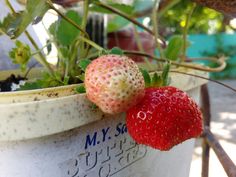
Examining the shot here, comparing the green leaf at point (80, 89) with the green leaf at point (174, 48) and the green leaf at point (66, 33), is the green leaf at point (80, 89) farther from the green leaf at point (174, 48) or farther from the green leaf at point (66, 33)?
the green leaf at point (174, 48)

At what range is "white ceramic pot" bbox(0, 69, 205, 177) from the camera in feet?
0.91

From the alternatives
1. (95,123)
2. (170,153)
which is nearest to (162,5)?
(170,153)

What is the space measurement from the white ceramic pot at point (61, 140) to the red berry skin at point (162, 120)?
0.04 metres

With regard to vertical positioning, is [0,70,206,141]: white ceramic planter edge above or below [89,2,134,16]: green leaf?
below

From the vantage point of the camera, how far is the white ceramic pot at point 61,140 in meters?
0.28

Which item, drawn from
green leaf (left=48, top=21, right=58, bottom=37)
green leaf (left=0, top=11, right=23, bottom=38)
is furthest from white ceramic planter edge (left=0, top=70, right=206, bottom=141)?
green leaf (left=48, top=21, right=58, bottom=37)

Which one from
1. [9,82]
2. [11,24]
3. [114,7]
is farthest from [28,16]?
[114,7]

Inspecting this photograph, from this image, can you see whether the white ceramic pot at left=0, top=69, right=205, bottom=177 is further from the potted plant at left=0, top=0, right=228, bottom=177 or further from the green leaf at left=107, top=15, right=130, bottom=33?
the green leaf at left=107, top=15, right=130, bottom=33

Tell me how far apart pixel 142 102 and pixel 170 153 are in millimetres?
192

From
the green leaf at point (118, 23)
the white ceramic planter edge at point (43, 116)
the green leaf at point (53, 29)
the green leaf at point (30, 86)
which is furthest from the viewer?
the green leaf at point (118, 23)

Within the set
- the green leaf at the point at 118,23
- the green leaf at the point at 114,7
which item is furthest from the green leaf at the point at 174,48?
the green leaf at the point at 118,23

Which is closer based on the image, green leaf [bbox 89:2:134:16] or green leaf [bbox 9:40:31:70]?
green leaf [bbox 9:40:31:70]

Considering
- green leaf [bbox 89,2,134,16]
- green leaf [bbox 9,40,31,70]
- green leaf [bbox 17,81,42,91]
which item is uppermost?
green leaf [bbox 89,2,134,16]

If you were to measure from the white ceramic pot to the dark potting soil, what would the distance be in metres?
0.16
